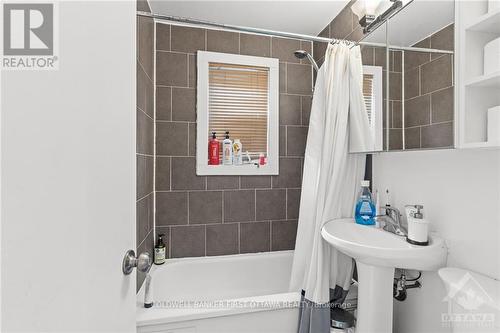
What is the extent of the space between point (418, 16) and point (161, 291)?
7.47 ft

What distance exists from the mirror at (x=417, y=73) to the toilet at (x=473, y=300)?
1.69ft

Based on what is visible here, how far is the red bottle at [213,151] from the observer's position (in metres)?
2.15

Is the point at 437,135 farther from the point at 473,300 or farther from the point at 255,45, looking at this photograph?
the point at 255,45

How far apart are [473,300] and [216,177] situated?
A: 1693 millimetres

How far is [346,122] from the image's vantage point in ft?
5.36

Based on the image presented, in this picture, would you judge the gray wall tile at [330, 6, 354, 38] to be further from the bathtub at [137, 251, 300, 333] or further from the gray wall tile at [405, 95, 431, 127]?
the bathtub at [137, 251, 300, 333]

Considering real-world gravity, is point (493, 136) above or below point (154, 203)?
above

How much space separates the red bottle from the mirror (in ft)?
3.95

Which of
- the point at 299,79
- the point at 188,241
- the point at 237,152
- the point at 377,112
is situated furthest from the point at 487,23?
the point at 188,241

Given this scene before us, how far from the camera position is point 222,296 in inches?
83.0

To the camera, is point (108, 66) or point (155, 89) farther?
point (155, 89)

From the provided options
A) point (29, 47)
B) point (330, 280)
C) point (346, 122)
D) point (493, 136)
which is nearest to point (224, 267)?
point (330, 280)

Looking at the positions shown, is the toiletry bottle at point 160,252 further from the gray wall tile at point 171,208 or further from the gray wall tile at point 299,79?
the gray wall tile at point 299,79

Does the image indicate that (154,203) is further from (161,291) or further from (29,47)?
(29,47)
